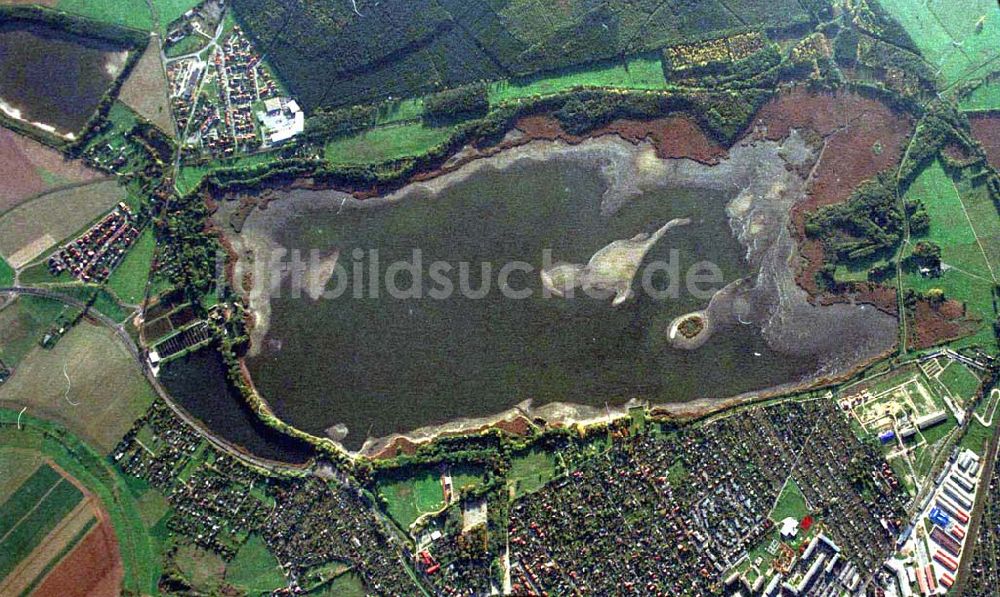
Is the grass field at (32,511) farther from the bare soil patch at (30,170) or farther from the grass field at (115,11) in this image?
the grass field at (115,11)

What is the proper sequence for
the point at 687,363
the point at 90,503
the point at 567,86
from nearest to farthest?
the point at 90,503 < the point at 687,363 < the point at 567,86

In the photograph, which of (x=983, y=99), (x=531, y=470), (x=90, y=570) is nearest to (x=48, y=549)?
(x=90, y=570)

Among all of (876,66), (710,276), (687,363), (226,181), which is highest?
(226,181)

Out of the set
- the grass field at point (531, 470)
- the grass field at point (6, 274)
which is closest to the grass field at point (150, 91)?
the grass field at point (6, 274)

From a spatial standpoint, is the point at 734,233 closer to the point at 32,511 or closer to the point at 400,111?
the point at 400,111

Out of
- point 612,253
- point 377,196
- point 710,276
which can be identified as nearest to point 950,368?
point 710,276

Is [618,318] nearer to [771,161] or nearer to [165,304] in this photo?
[771,161]

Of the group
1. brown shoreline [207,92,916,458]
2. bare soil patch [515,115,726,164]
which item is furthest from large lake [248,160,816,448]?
bare soil patch [515,115,726,164]
